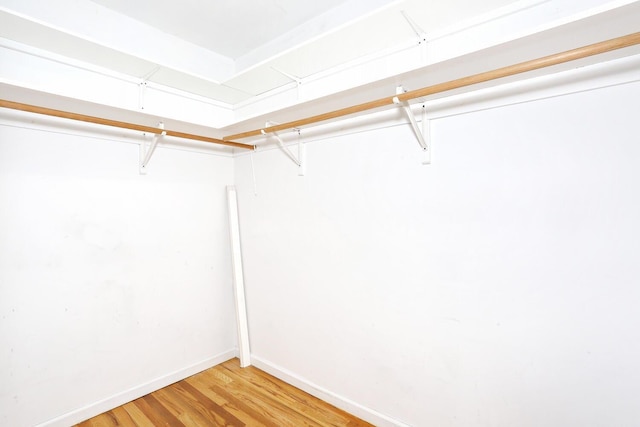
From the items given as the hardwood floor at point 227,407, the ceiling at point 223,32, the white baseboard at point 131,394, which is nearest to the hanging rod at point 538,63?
the ceiling at point 223,32

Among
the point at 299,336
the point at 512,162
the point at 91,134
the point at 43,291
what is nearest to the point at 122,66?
the point at 91,134

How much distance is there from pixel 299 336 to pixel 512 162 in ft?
5.67

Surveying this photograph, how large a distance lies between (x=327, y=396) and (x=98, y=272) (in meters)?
1.67

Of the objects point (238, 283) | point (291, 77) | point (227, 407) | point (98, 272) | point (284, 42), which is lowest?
point (227, 407)

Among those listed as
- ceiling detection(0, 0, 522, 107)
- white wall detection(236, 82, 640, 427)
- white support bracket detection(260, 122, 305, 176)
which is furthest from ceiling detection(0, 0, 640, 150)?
white wall detection(236, 82, 640, 427)

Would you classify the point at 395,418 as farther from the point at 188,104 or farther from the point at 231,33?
the point at 231,33

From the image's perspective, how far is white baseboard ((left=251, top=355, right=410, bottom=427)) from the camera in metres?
1.88

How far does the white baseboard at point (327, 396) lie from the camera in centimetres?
188

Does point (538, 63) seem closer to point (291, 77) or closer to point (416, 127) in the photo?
point (416, 127)

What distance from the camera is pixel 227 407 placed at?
210 centimetres

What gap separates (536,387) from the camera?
4.59 feet

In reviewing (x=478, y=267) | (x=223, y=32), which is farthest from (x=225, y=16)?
(x=478, y=267)

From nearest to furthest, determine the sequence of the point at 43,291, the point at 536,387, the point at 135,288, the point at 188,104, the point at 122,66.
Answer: the point at 536,387 < the point at 43,291 < the point at 122,66 < the point at 135,288 < the point at 188,104

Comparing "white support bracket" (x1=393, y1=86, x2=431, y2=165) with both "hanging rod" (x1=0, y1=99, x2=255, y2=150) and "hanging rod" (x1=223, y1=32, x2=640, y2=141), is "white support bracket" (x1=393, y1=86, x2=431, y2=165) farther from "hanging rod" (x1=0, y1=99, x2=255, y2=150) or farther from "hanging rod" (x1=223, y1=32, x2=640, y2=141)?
"hanging rod" (x1=0, y1=99, x2=255, y2=150)
